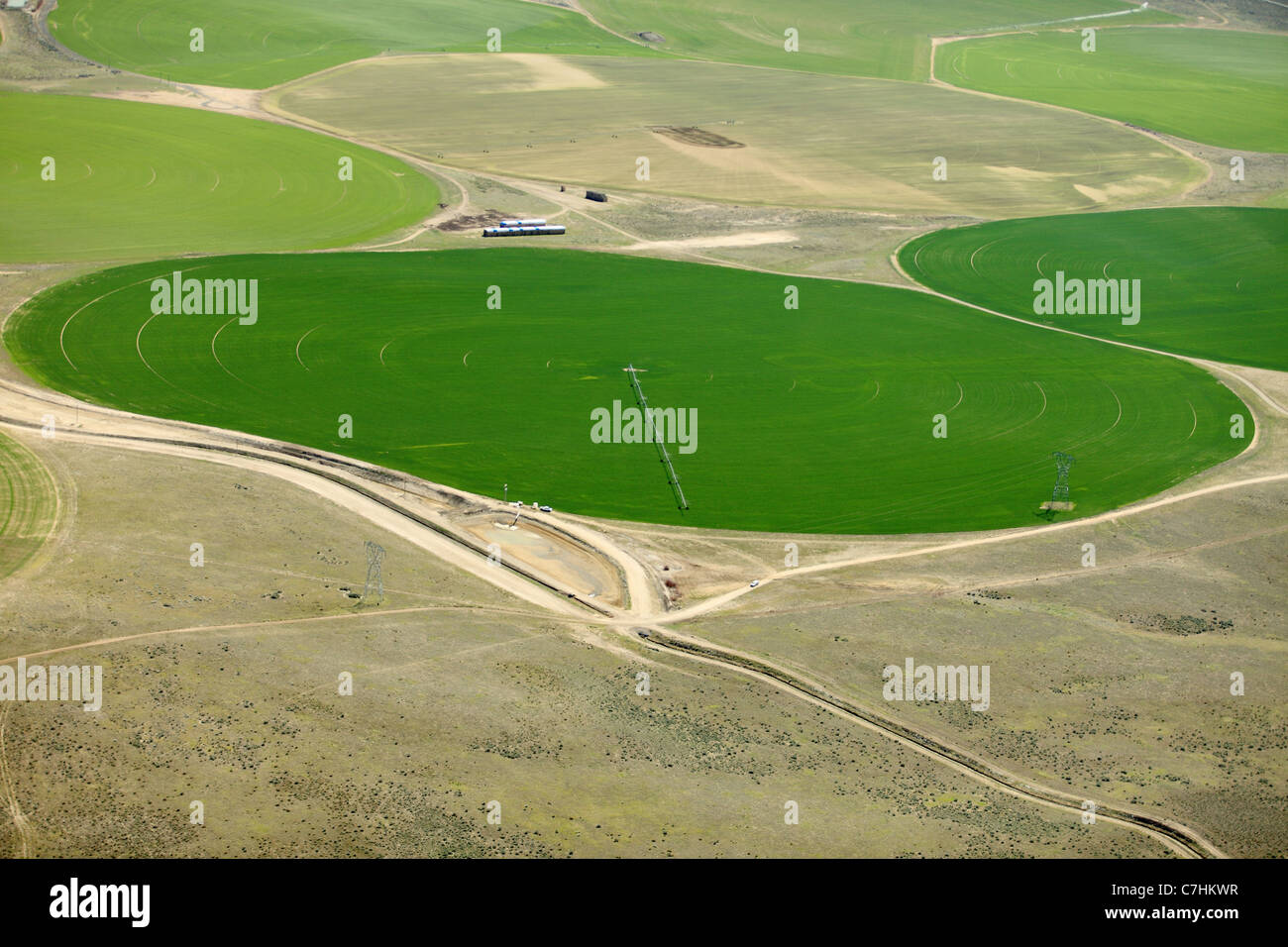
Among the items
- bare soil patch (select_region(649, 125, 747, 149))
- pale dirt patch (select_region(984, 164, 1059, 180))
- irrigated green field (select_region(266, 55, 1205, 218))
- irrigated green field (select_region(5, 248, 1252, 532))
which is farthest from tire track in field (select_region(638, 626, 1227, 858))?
pale dirt patch (select_region(984, 164, 1059, 180))

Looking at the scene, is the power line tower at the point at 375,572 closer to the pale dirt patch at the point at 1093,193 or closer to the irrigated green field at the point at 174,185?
the irrigated green field at the point at 174,185

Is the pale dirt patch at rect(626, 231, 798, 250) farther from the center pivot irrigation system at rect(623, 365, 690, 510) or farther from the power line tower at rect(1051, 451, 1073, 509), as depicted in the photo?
the power line tower at rect(1051, 451, 1073, 509)

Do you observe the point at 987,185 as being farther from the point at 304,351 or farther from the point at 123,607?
the point at 123,607

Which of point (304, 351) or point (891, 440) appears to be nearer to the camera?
point (891, 440)

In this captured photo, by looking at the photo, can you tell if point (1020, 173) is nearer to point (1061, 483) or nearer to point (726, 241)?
point (726, 241)

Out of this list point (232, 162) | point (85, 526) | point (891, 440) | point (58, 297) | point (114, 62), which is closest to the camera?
point (85, 526)

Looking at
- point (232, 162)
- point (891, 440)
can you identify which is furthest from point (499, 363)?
point (232, 162)

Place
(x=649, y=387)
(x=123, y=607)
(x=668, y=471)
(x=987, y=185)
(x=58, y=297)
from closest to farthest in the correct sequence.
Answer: (x=123, y=607)
(x=668, y=471)
(x=649, y=387)
(x=58, y=297)
(x=987, y=185)
